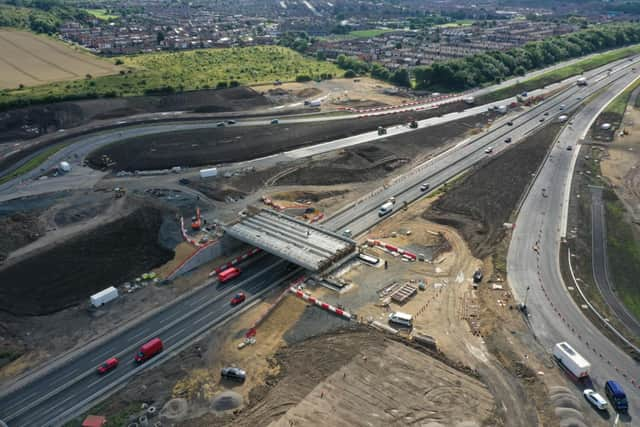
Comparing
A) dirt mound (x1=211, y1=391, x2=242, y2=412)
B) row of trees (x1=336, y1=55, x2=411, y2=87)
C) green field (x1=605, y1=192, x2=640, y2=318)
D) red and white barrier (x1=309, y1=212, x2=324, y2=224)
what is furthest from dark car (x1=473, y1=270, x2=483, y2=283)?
row of trees (x1=336, y1=55, x2=411, y2=87)

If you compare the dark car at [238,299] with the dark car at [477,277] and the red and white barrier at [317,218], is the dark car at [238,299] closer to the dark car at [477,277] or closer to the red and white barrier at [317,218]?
the red and white barrier at [317,218]

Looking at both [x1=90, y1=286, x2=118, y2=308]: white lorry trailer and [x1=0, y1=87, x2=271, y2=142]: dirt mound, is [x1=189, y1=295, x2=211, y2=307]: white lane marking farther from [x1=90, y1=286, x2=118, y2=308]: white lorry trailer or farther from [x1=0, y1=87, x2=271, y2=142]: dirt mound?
[x1=0, y1=87, x2=271, y2=142]: dirt mound

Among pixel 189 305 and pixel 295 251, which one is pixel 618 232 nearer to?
pixel 295 251

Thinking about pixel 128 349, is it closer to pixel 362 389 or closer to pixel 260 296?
pixel 260 296

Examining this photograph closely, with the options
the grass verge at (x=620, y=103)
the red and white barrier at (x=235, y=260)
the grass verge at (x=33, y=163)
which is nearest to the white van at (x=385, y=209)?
the red and white barrier at (x=235, y=260)

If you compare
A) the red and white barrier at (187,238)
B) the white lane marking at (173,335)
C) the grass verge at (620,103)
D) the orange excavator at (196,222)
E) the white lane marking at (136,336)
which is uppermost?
the grass verge at (620,103)
